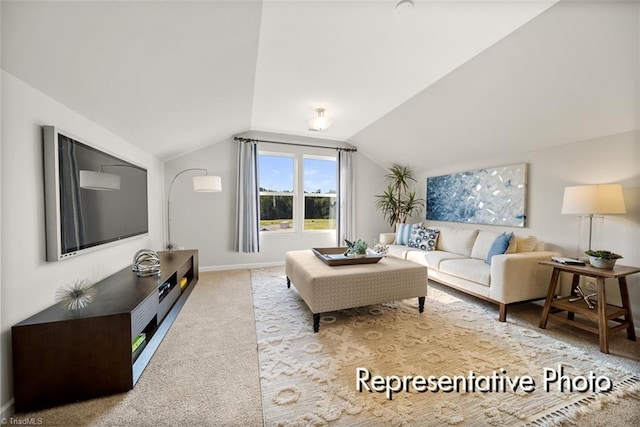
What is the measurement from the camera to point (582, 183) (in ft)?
8.64

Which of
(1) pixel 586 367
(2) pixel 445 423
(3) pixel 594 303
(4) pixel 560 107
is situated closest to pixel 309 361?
(2) pixel 445 423

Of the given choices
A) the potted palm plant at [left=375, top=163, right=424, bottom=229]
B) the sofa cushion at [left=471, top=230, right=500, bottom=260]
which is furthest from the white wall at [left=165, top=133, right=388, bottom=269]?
the sofa cushion at [left=471, top=230, right=500, bottom=260]

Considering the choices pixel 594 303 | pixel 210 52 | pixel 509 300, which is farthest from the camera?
pixel 509 300

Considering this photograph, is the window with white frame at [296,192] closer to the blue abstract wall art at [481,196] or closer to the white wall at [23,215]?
the blue abstract wall art at [481,196]

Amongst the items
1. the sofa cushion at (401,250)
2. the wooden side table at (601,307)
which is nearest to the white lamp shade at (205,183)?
the sofa cushion at (401,250)

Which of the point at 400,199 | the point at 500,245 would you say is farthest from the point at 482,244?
the point at 400,199

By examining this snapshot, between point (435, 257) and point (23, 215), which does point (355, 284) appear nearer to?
point (435, 257)

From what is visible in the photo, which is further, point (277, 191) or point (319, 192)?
point (319, 192)

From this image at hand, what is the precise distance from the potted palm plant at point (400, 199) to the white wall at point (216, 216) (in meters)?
1.69

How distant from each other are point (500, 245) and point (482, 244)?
399mm

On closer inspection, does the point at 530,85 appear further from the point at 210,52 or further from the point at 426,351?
the point at 210,52

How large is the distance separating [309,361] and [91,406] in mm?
1278

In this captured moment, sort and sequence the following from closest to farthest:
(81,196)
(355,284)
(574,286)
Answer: (81,196) → (355,284) → (574,286)

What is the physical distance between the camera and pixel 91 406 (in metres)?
1.41
